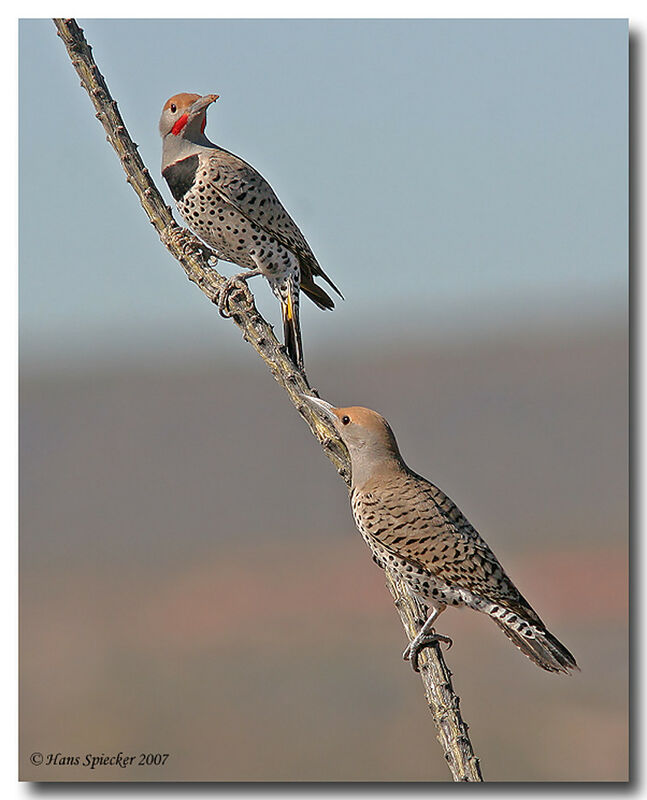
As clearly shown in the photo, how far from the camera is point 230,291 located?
397cm

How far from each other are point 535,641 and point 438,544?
426 millimetres

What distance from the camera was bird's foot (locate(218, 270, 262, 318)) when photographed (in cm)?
395

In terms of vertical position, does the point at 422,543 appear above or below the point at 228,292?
below

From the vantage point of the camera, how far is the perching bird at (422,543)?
3.63m

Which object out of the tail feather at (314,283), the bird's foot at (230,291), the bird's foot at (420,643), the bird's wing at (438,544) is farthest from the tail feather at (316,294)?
the bird's foot at (420,643)

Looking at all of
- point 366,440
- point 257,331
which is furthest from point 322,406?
point 257,331

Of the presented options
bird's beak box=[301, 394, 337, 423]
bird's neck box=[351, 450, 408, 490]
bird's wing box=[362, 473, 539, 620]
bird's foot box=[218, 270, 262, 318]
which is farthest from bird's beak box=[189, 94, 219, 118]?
bird's wing box=[362, 473, 539, 620]

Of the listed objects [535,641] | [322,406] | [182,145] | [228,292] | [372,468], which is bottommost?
[535,641]

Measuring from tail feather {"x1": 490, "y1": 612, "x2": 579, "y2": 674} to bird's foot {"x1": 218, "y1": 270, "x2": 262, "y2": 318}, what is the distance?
1.29 metres

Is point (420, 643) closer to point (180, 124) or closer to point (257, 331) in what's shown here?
point (257, 331)

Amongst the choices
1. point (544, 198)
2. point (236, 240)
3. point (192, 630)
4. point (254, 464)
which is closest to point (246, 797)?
point (192, 630)

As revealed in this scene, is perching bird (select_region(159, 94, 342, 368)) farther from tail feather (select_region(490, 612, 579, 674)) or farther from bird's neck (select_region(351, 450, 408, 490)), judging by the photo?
tail feather (select_region(490, 612, 579, 674))

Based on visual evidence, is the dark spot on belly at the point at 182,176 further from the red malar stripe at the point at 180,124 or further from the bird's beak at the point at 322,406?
the bird's beak at the point at 322,406

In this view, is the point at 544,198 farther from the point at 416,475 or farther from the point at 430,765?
the point at 430,765
